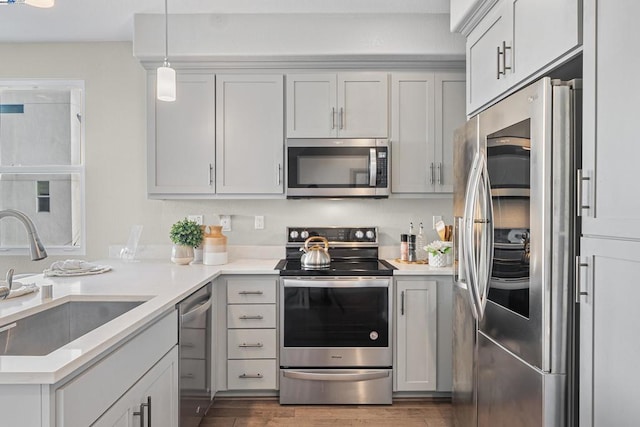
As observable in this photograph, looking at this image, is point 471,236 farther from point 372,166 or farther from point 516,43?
point 372,166

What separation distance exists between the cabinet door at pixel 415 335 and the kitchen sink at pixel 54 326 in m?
1.63

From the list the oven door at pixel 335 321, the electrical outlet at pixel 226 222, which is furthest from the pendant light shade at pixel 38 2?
the electrical outlet at pixel 226 222

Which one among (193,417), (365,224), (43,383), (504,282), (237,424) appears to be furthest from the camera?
(365,224)

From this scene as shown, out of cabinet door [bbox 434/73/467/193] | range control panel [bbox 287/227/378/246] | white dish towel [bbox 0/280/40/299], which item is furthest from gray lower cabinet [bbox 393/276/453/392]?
white dish towel [bbox 0/280/40/299]

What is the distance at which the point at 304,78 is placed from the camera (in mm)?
3148

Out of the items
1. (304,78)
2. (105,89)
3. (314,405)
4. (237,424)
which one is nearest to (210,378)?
(237,424)

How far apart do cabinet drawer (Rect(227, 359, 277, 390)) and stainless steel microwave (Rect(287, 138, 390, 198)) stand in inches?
44.5

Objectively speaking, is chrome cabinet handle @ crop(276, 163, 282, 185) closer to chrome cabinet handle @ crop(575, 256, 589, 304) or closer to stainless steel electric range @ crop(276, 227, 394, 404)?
stainless steel electric range @ crop(276, 227, 394, 404)

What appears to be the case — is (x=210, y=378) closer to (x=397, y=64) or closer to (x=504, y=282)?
(x=504, y=282)

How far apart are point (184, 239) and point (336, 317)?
1153 mm

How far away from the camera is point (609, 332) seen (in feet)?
4.13

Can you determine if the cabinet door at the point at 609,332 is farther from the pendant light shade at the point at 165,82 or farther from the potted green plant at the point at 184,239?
the potted green plant at the point at 184,239

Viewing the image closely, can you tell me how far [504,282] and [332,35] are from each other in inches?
80.6

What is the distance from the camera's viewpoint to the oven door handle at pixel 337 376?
2.83 meters
